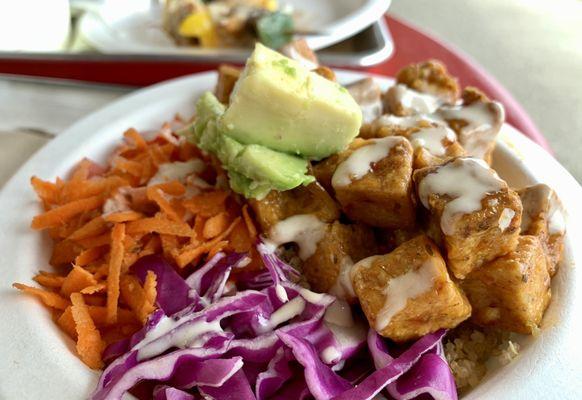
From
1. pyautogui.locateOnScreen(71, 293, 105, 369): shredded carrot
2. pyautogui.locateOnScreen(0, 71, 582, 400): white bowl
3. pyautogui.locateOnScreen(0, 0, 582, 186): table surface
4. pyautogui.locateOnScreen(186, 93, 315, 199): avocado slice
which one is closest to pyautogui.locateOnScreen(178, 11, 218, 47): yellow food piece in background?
pyautogui.locateOnScreen(0, 0, 582, 186): table surface

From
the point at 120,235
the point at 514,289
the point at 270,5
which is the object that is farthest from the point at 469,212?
the point at 270,5

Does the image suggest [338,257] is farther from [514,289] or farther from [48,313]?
[48,313]

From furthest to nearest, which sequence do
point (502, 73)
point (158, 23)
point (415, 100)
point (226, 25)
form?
1. point (502, 73)
2. point (158, 23)
3. point (226, 25)
4. point (415, 100)

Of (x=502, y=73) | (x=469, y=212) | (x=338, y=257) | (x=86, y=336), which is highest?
(x=469, y=212)

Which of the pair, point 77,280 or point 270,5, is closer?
point 77,280

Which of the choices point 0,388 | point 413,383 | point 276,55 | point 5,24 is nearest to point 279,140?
point 276,55

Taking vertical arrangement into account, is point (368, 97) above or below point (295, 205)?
above

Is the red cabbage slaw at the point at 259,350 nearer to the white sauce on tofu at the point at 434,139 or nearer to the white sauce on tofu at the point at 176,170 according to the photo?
the white sauce on tofu at the point at 176,170

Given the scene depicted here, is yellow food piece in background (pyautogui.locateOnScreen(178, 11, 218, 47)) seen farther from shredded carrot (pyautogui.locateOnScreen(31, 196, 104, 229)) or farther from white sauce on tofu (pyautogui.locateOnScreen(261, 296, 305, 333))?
white sauce on tofu (pyautogui.locateOnScreen(261, 296, 305, 333))

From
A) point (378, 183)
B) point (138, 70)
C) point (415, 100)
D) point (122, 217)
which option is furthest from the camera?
point (138, 70)
